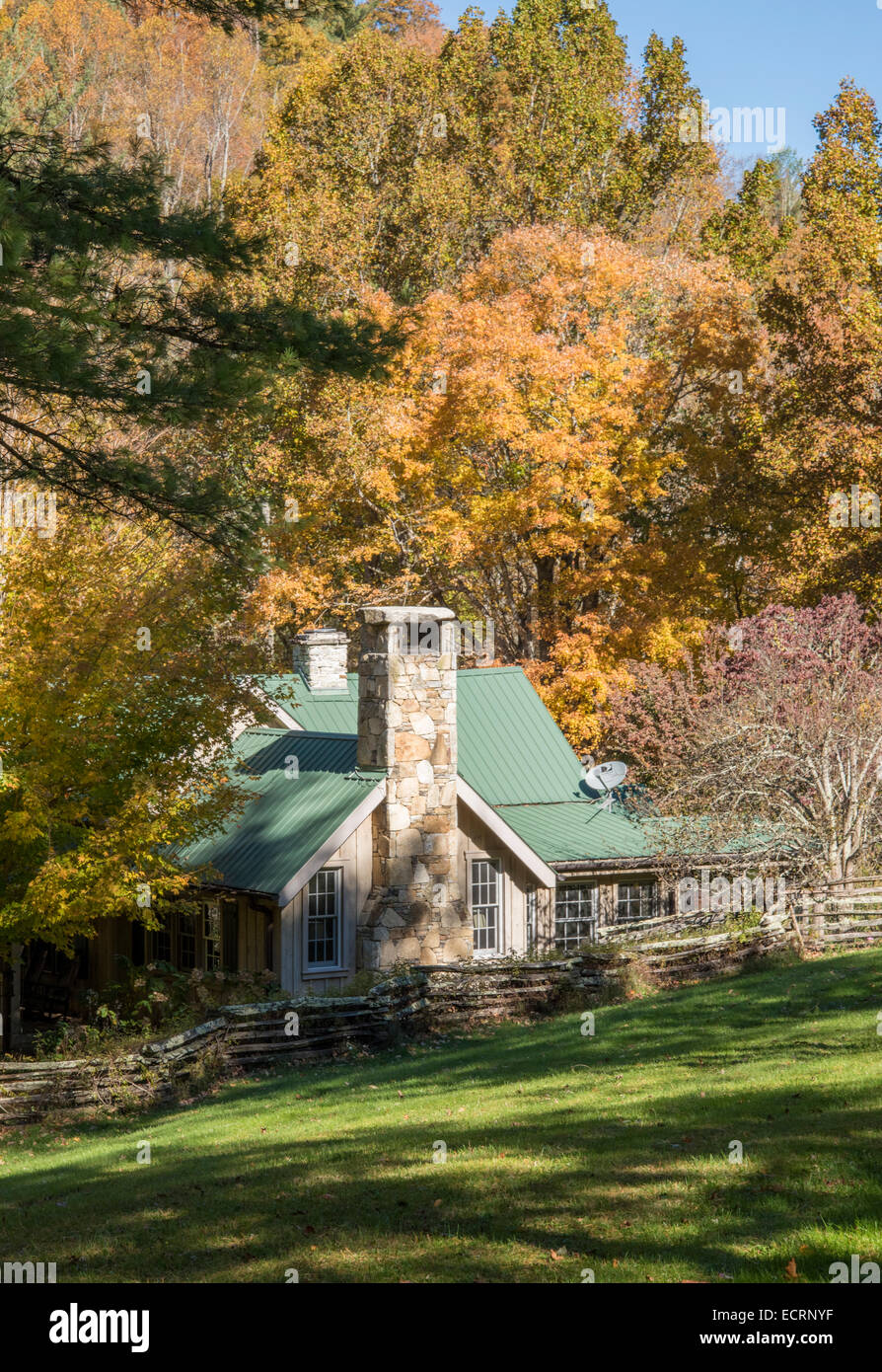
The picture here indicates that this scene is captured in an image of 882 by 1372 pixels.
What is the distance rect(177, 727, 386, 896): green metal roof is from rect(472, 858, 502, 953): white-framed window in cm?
291

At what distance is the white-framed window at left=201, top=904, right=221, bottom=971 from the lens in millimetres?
22375

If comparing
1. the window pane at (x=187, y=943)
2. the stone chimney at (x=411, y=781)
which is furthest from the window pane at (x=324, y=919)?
the window pane at (x=187, y=943)

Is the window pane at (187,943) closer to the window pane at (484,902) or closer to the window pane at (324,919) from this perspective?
the window pane at (324,919)

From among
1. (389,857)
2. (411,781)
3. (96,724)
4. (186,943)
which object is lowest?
(186,943)

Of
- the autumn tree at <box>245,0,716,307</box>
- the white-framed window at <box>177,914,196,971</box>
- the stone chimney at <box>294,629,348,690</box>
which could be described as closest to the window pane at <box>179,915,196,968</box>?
the white-framed window at <box>177,914,196,971</box>

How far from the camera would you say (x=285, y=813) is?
73.3 feet

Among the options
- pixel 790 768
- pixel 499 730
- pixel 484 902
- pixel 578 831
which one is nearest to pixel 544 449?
pixel 499 730

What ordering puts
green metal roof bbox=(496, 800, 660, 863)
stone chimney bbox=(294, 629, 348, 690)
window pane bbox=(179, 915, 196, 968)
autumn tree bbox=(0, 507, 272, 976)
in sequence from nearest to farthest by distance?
autumn tree bbox=(0, 507, 272, 976)
window pane bbox=(179, 915, 196, 968)
green metal roof bbox=(496, 800, 660, 863)
stone chimney bbox=(294, 629, 348, 690)

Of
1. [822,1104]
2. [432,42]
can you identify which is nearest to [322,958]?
[822,1104]

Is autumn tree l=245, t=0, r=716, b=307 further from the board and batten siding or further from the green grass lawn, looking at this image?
the green grass lawn

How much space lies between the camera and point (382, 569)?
35.9 meters

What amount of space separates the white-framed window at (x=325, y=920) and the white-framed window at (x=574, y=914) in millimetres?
4779

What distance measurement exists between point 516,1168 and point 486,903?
14238 mm

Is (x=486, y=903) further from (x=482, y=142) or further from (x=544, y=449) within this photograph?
(x=482, y=142)
